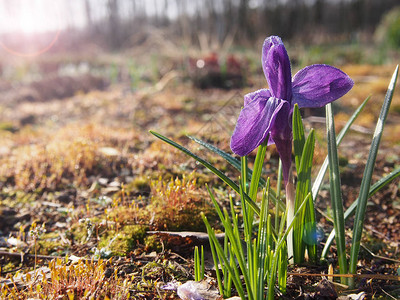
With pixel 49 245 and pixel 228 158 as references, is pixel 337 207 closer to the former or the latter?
pixel 228 158

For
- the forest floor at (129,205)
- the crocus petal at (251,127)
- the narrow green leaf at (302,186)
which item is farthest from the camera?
the forest floor at (129,205)

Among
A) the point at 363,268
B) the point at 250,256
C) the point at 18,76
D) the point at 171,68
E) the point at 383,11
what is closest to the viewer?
the point at 250,256

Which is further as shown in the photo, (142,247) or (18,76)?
(18,76)

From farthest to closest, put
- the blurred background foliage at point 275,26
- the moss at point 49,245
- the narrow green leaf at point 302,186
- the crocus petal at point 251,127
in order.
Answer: the blurred background foliage at point 275,26 < the moss at point 49,245 < the narrow green leaf at point 302,186 < the crocus petal at point 251,127

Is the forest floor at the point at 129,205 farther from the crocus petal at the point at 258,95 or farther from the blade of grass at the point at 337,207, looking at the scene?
the crocus petal at the point at 258,95

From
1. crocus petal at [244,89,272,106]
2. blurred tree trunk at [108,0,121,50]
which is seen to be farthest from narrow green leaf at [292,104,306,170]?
blurred tree trunk at [108,0,121,50]

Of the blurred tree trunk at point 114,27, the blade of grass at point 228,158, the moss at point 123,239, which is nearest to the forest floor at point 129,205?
the moss at point 123,239

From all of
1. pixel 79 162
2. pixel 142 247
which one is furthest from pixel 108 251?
pixel 79 162

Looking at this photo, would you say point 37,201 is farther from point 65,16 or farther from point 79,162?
point 65,16
